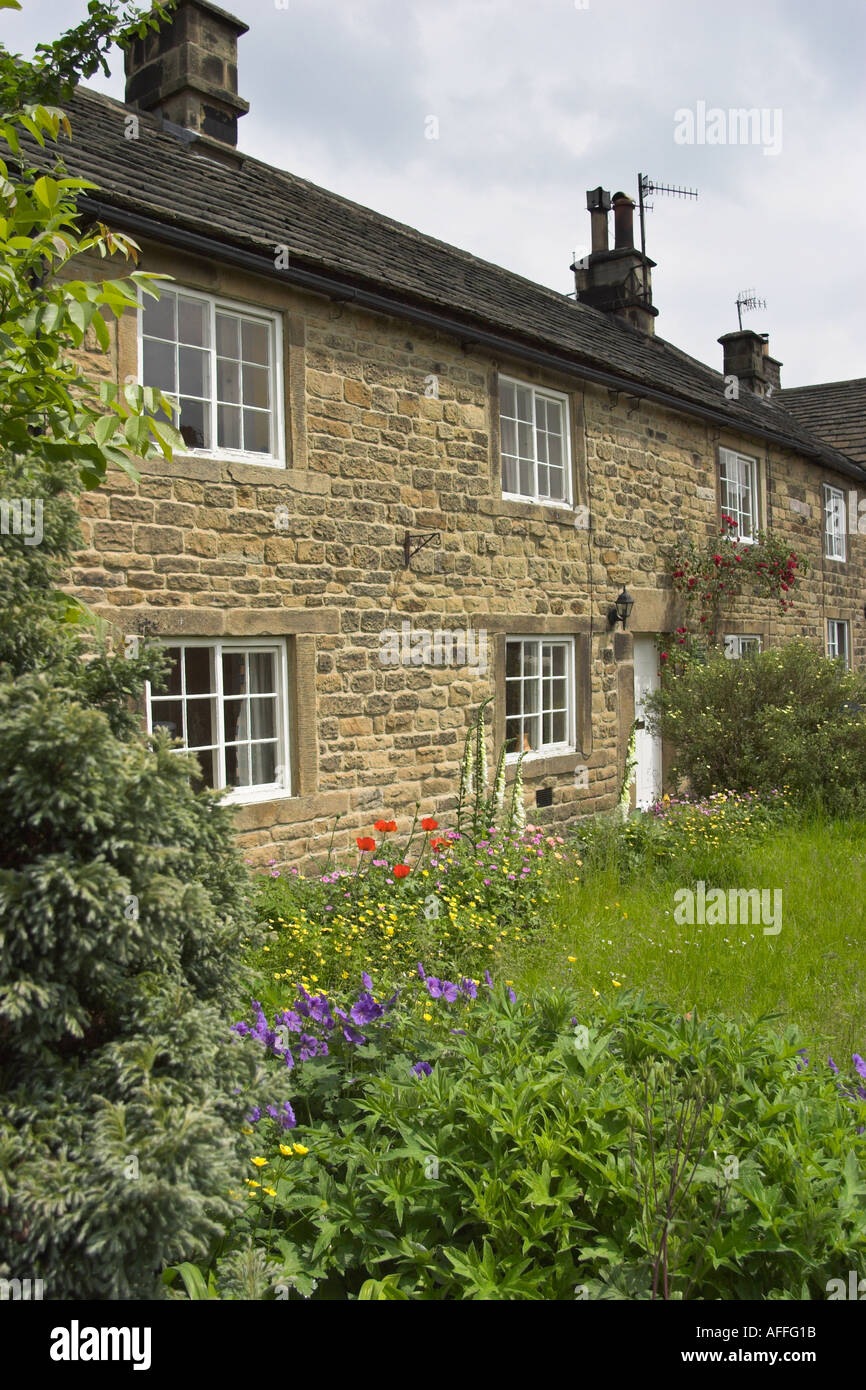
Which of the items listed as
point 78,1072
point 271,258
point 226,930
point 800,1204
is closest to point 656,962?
point 800,1204

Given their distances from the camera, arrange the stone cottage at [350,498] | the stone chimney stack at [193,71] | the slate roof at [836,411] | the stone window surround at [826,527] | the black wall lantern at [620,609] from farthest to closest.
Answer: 1. the slate roof at [836,411]
2. the stone window surround at [826,527]
3. the black wall lantern at [620,609]
4. the stone chimney stack at [193,71]
5. the stone cottage at [350,498]

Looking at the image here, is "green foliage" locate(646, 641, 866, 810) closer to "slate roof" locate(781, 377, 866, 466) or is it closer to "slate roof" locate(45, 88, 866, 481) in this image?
"slate roof" locate(45, 88, 866, 481)

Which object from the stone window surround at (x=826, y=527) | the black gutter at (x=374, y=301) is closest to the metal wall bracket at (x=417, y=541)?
the black gutter at (x=374, y=301)

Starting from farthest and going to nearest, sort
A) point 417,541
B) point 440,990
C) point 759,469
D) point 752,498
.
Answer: point 759,469, point 752,498, point 417,541, point 440,990

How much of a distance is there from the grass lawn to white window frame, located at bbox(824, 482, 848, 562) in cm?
1016

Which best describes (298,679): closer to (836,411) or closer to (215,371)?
(215,371)

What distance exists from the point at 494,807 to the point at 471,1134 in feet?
17.6

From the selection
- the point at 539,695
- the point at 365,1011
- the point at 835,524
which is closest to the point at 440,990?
the point at 365,1011

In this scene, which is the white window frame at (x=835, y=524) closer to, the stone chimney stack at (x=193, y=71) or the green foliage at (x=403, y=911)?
the green foliage at (x=403, y=911)
